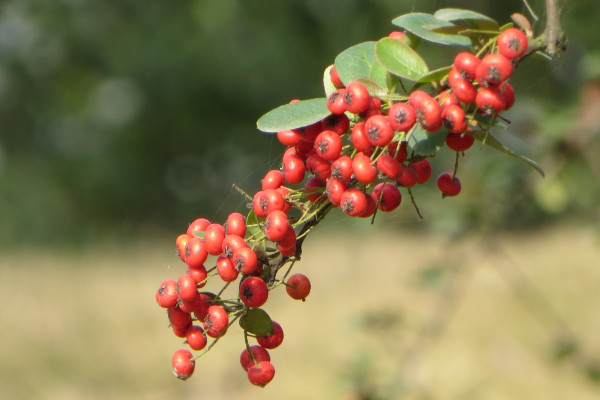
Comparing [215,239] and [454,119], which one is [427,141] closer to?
[454,119]

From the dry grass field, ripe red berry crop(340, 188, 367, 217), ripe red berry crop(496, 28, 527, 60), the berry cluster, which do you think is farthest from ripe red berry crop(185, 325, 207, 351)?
the dry grass field

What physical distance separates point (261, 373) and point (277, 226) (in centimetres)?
22

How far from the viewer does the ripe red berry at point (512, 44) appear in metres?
0.68

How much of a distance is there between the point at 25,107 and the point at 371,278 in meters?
8.03

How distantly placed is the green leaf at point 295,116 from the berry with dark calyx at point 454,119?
121 mm

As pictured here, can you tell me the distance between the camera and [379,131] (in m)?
0.68

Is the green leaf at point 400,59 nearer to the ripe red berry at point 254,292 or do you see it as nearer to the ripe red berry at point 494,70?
the ripe red berry at point 494,70

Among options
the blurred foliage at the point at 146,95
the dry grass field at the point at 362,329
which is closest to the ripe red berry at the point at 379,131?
the dry grass field at the point at 362,329

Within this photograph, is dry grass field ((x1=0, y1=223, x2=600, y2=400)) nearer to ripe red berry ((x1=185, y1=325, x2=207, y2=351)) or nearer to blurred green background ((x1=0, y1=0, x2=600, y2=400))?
blurred green background ((x1=0, y1=0, x2=600, y2=400))

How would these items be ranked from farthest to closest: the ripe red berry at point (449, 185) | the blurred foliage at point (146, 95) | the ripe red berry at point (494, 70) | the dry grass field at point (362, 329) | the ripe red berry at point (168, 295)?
the blurred foliage at point (146, 95) < the dry grass field at point (362, 329) < the ripe red berry at point (449, 185) < the ripe red berry at point (168, 295) < the ripe red berry at point (494, 70)

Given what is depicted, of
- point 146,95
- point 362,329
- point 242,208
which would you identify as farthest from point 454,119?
point 146,95

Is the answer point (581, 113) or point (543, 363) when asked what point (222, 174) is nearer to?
point (543, 363)

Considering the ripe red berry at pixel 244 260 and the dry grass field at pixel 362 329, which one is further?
the dry grass field at pixel 362 329

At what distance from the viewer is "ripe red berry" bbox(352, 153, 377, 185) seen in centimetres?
71
